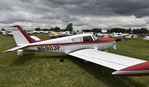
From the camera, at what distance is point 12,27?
7.07 metres

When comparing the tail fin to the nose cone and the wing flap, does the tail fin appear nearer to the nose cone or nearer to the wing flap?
the wing flap

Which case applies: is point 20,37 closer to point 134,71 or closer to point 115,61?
point 115,61

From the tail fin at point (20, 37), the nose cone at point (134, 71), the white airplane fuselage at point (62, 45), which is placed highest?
the tail fin at point (20, 37)

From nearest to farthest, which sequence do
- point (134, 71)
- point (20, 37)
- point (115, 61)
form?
point (134, 71) → point (115, 61) → point (20, 37)

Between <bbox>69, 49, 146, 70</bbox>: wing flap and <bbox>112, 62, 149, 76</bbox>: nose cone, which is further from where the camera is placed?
<bbox>69, 49, 146, 70</bbox>: wing flap

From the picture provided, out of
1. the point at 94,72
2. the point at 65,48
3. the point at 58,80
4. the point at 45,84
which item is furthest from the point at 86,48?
the point at 45,84

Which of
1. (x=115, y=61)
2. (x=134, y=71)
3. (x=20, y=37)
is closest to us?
(x=134, y=71)

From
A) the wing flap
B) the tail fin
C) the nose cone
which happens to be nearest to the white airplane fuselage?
the tail fin

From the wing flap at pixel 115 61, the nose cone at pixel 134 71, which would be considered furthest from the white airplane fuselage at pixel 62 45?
the nose cone at pixel 134 71

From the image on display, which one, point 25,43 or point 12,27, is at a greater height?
point 12,27

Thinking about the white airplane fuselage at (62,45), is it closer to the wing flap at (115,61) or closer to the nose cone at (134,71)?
the wing flap at (115,61)

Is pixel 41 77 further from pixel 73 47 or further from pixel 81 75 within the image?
pixel 73 47

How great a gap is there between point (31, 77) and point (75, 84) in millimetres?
2175

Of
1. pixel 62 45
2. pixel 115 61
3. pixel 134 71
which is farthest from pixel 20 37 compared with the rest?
pixel 134 71
